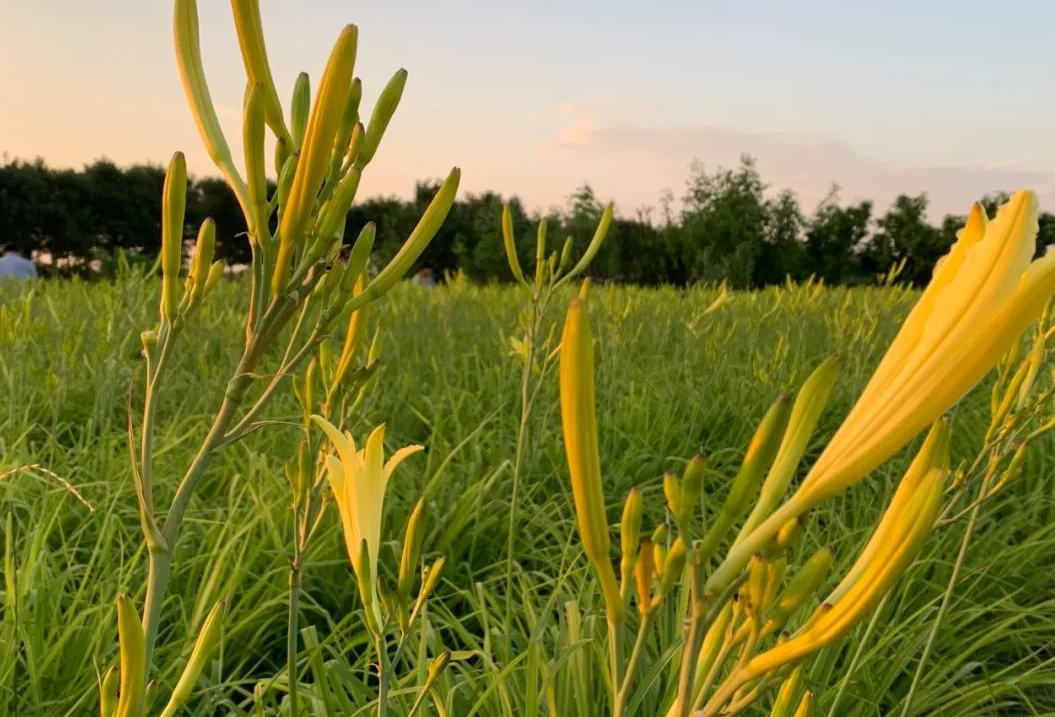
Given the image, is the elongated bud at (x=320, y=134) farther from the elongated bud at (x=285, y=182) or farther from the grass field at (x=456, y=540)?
the grass field at (x=456, y=540)

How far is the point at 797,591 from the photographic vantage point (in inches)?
16.4

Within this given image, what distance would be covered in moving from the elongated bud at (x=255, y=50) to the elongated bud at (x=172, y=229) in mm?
81

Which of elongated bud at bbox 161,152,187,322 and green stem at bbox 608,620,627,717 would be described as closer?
green stem at bbox 608,620,627,717

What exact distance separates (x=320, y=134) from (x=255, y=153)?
0.06 meters

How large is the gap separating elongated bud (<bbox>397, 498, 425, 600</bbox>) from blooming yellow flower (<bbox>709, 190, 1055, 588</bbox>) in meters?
0.41

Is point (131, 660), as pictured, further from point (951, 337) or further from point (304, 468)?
point (951, 337)

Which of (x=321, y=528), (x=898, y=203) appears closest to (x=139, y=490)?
(x=321, y=528)

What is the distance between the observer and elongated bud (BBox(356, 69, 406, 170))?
21.9 inches

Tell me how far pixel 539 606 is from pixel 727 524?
199 cm

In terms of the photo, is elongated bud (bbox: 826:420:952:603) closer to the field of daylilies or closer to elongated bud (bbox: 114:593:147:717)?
the field of daylilies

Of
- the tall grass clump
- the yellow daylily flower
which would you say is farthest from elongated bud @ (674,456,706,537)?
the yellow daylily flower

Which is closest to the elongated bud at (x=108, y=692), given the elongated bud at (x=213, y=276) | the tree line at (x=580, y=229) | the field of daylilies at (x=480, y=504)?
the field of daylilies at (x=480, y=504)

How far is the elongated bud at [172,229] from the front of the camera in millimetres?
559

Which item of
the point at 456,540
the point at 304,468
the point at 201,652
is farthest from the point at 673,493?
the point at 456,540
